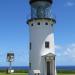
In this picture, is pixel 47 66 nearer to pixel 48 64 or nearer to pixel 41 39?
pixel 48 64

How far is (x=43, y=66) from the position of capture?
2845cm

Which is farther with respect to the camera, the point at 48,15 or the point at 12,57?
the point at 12,57

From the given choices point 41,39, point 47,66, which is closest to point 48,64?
point 47,66

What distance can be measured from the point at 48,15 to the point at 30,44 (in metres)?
4.32

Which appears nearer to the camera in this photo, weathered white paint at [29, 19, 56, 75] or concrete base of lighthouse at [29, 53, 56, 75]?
concrete base of lighthouse at [29, 53, 56, 75]

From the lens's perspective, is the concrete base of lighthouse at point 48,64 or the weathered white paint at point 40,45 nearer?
the concrete base of lighthouse at point 48,64

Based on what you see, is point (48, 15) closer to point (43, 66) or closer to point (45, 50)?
point (45, 50)

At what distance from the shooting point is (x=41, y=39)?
2877 cm

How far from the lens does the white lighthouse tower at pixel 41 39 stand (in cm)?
2848

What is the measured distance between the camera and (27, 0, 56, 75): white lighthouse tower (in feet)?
93.5

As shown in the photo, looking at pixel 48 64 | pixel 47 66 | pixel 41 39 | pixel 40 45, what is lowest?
pixel 47 66

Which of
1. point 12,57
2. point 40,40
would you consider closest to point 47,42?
point 40,40

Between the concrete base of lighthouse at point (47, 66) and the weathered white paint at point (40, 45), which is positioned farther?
the weathered white paint at point (40, 45)

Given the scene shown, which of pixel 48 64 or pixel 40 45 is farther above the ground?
pixel 40 45
